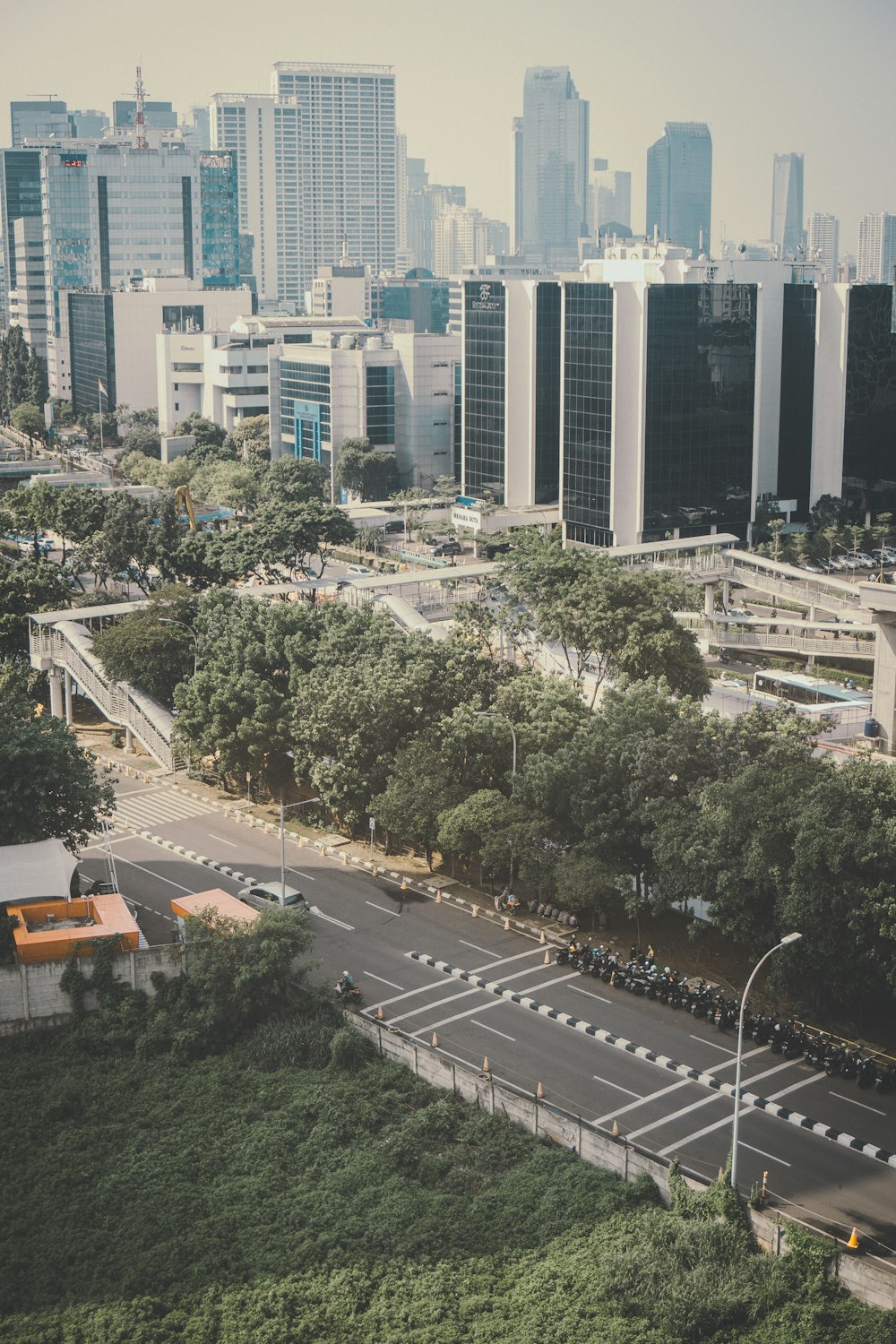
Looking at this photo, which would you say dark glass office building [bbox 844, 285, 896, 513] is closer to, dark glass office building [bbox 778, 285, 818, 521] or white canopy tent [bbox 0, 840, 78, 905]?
dark glass office building [bbox 778, 285, 818, 521]

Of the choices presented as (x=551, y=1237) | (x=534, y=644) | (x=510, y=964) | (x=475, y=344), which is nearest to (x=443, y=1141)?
(x=551, y=1237)

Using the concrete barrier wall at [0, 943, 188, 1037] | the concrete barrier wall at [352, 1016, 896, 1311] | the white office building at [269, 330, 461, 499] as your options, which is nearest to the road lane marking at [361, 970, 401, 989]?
the concrete barrier wall at [352, 1016, 896, 1311]

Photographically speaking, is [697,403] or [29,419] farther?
A: [29,419]

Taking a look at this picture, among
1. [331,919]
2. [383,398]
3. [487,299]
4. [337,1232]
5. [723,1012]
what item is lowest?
[337,1232]

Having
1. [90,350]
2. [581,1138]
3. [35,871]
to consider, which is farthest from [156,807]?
[90,350]

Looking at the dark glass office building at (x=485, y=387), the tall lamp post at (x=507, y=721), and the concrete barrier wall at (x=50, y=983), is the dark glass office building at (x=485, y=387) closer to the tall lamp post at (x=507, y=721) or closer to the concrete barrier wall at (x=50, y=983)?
the tall lamp post at (x=507, y=721)

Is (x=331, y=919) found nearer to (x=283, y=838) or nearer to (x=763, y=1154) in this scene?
(x=283, y=838)

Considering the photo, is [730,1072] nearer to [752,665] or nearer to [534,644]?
[534,644]
